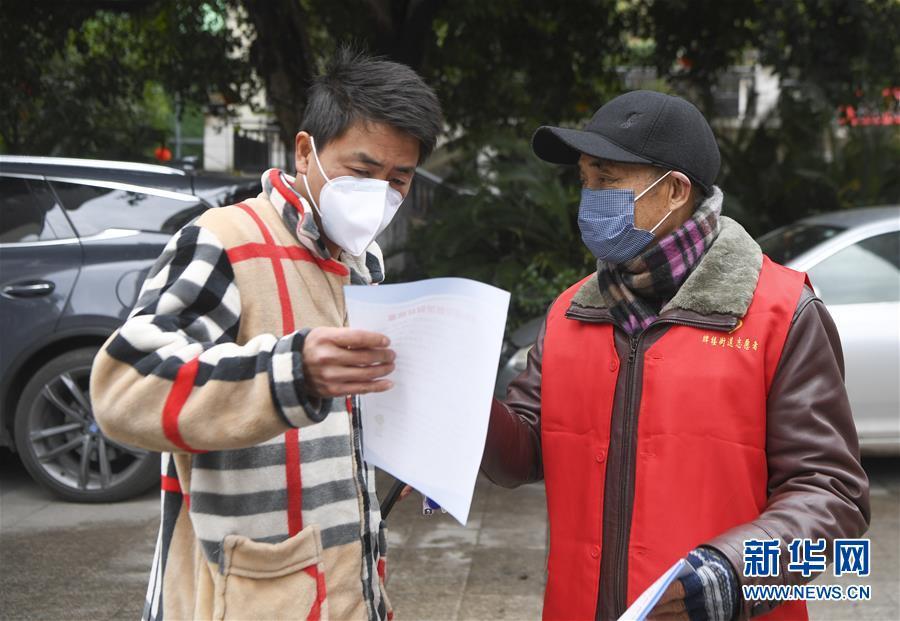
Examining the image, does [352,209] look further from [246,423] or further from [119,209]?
[119,209]

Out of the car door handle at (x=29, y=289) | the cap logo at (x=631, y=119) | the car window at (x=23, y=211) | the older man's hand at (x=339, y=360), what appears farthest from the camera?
the car window at (x=23, y=211)

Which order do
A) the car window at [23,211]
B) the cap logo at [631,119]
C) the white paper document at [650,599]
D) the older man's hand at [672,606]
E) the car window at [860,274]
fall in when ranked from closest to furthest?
the white paper document at [650,599]
the older man's hand at [672,606]
the cap logo at [631,119]
the car window at [23,211]
the car window at [860,274]

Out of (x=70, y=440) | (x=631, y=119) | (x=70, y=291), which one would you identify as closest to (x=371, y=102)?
(x=631, y=119)

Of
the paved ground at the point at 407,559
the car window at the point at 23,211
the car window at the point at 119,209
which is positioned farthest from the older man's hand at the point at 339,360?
the car window at the point at 23,211

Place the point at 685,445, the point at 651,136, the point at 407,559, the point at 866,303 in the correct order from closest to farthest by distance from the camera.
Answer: the point at 685,445 < the point at 651,136 < the point at 407,559 < the point at 866,303

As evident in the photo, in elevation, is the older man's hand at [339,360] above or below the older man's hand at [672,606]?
above

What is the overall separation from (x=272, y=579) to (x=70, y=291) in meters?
4.50

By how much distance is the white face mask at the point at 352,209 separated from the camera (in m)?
1.98

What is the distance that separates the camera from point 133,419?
1596mm

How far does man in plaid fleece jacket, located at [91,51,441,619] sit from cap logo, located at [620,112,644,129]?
423 millimetres

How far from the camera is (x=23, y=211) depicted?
239 inches

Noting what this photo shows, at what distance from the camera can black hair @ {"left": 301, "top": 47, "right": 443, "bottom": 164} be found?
6.60 ft

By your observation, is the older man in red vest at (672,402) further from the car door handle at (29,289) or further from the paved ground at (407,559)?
the car door handle at (29,289)

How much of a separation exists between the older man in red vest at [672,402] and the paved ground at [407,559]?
245 cm
